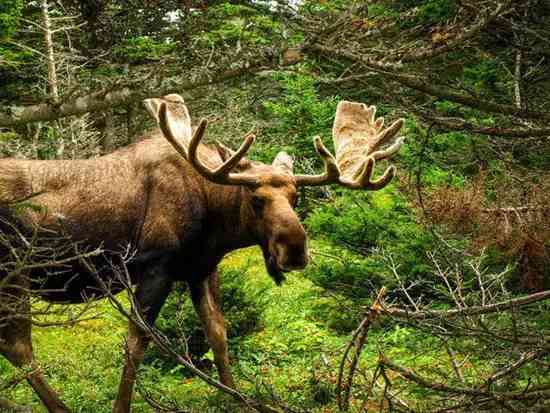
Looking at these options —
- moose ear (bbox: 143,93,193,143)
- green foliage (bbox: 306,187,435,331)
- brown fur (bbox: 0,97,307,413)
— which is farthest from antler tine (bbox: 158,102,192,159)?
green foliage (bbox: 306,187,435,331)

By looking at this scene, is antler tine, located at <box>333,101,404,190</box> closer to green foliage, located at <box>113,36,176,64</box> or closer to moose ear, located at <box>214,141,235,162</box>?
moose ear, located at <box>214,141,235,162</box>

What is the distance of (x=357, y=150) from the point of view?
710cm

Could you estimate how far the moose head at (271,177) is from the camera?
5750mm

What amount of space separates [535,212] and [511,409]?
293 centimetres

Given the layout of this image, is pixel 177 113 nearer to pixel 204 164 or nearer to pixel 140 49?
pixel 204 164

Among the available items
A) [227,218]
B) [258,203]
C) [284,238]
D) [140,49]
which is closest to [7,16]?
[227,218]

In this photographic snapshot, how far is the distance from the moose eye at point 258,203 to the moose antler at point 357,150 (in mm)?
391

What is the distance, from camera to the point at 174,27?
1638 centimetres

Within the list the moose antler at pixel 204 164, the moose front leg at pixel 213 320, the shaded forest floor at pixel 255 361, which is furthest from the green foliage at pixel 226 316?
the moose antler at pixel 204 164

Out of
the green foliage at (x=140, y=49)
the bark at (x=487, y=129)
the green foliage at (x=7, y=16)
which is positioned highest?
the bark at (x=487, y=129)

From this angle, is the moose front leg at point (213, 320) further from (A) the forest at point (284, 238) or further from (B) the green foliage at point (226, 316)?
(B) the green foliage at point (226, 316)

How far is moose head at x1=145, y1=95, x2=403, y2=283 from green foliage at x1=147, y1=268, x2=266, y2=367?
1951 millimetres

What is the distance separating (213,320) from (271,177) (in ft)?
5.16

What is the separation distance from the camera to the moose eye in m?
6.15
